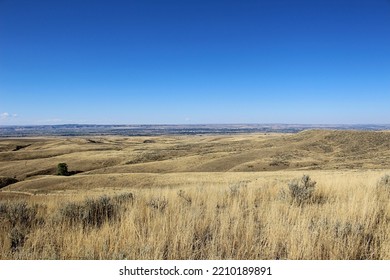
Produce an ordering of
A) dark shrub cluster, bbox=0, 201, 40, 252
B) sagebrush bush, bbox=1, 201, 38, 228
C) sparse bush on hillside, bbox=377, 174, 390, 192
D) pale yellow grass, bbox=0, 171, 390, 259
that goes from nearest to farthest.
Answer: pale yellow grass, bbox=0, 171, 390, 259 < dark shrub cluster, bbox=0, 201, 40, 252 < sagebrush bush, bbox=1, 201, 38, 228 < sparse bush on hillside, bbox=377, 174, 390, 192

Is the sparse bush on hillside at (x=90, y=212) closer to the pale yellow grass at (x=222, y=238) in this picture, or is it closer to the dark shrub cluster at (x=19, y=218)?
the pale yellow grass at (x=222, y=238)

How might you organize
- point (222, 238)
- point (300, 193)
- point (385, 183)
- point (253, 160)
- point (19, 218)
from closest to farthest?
point (222, 238)
point (19, 218)
point (300, 193)
point (385, 183)
point (253, 160)

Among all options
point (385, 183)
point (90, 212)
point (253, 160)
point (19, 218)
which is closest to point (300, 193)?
point (385, 183)

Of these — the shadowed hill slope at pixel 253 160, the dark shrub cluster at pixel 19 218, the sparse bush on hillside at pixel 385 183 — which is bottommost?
the shadowed hill slope at pixel 253 160

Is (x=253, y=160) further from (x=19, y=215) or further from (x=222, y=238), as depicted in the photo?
(x=222, y=238)

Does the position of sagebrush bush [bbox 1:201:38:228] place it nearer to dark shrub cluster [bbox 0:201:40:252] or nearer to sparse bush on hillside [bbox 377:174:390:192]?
dark shrub cluster [bbox 0:201:40:252]

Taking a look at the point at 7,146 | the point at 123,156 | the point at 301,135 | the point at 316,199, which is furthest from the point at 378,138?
the point at 7,146

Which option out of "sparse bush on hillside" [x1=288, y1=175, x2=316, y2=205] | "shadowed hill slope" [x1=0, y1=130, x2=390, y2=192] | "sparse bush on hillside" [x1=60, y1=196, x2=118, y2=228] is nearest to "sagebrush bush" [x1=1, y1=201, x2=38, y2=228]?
"sparse bush on hillside" [x1=60, y1=196, x2=118, y2=228]

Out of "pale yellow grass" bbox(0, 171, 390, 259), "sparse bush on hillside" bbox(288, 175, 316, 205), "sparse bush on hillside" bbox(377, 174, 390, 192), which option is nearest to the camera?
"pale yellow grass" bbox(0, 171, 390, 259)

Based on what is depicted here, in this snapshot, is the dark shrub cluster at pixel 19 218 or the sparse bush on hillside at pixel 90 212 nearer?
the dark shrub cluster at pixel 19 218

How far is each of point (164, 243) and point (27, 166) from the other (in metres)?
68.7

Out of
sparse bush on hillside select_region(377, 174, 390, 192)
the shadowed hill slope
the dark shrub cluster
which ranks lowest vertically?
the shadowed hill slope

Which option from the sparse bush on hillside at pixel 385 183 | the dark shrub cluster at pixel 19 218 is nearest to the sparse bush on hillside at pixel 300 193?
the sparse bush on hillside at pixel 385 183
